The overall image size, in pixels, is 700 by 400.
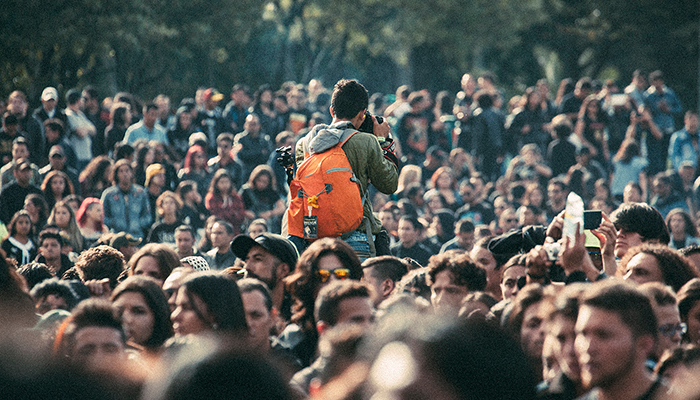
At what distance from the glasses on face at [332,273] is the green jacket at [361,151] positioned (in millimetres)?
1038

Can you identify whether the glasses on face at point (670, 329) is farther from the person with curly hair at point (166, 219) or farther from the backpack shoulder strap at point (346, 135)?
the person with curly hair at point (166, 219)

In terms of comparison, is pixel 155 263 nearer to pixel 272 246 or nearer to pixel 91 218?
pixel 272 246

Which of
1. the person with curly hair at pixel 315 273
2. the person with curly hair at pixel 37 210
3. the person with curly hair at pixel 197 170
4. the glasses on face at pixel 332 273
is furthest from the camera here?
the person with curly hair at pixel 197 170

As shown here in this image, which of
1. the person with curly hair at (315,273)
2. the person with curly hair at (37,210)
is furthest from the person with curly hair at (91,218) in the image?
the person with curly hair at (315,273)

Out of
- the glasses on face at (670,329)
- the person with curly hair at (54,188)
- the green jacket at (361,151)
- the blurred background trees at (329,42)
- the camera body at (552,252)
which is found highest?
the green jacket at (361,151)

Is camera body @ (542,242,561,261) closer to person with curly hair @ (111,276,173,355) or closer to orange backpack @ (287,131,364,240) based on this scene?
orange backpack @ (287,131,364,240)

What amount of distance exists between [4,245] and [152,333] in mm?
6495

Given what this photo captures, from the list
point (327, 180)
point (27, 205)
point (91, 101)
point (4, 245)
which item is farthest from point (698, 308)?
point (91, 101)

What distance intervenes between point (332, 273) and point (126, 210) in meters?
8.22

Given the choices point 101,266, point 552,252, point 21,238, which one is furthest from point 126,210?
point 552,252

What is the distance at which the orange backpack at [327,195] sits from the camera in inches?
263

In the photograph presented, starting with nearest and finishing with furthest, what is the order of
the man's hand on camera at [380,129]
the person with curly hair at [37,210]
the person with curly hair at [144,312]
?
the person with curly hair at [144,312]
the man's hand on camera at [380,129]
the person with curly hair at [37,210]

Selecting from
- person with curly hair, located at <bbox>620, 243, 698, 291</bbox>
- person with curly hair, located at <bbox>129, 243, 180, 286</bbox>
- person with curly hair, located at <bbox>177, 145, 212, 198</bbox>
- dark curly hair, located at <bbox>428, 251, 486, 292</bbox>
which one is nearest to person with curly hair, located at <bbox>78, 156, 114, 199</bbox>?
person with curly hair, located at <bbox>177, 145, 212, 198</bbox>

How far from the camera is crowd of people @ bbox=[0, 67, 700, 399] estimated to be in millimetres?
1891
